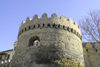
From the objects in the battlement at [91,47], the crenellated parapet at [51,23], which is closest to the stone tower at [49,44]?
the crenellated parapet at [51,23]

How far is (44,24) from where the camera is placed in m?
11.3

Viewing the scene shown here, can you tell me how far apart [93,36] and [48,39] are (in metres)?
3.87

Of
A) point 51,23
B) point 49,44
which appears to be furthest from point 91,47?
point 49,44

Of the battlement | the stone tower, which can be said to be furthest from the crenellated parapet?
the battlement

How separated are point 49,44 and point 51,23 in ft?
6.43

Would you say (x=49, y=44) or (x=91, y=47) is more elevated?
(x=49, y=44)

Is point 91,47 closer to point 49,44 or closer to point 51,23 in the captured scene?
point 51,23

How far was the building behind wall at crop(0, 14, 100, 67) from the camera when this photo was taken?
32.2 feet

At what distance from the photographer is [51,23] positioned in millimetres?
11227

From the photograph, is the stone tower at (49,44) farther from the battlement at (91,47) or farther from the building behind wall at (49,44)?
the battlement at (91,47)

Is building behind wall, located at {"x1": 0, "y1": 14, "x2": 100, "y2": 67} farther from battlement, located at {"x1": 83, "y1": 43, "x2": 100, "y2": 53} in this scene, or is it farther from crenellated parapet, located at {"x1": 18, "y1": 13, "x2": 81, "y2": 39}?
→ battlement, located at {"x1": 83, "y1": 43, "x2": 100, "y2": 53}

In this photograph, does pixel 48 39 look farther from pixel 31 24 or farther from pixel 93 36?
pixel 93 36

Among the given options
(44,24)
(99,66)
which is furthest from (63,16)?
(99,66)

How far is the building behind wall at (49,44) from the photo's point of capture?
9.82m
